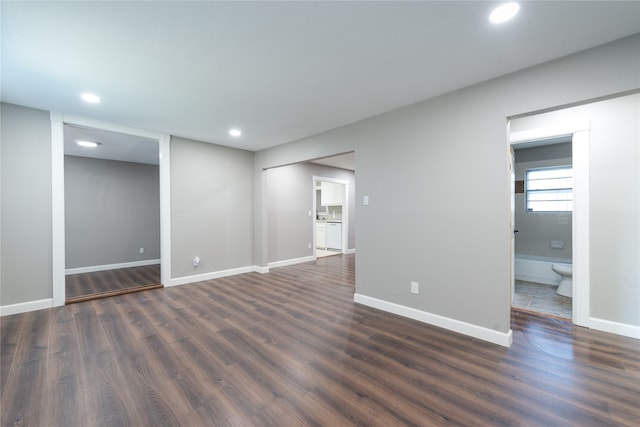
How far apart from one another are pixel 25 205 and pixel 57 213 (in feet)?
0.96

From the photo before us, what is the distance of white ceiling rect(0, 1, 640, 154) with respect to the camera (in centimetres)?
161

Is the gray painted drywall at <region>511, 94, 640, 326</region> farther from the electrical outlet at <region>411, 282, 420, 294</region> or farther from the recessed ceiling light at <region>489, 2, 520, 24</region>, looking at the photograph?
the recessed ceiling light at <region>489, 2, 520, 24</region>

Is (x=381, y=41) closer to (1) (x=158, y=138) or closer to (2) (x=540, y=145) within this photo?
(1) (x=158, y=138)

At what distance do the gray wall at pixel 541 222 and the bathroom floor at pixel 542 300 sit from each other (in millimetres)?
800

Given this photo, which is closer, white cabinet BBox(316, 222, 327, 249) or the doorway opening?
the doorway opening

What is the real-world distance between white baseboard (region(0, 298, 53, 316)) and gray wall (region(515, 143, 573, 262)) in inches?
293

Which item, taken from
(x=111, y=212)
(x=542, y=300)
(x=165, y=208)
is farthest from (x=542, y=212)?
(x=111, y=212)

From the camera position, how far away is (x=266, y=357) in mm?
2162

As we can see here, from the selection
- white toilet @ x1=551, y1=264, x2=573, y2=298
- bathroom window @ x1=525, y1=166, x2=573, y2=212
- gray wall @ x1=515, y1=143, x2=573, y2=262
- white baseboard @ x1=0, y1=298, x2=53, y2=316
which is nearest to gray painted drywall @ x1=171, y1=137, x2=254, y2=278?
white baseboard @ x1=0, y1=298, x2=53, y2=316

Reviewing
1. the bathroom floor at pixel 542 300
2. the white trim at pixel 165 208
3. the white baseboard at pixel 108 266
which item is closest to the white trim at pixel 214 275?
the white trim at pixel 165 208

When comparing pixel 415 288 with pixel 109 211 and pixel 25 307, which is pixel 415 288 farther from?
pixel 109 211

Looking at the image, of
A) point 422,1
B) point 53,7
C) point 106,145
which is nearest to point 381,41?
point 422,1

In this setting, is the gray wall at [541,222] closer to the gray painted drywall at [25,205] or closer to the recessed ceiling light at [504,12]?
the recessed ceiling light at [504,12]

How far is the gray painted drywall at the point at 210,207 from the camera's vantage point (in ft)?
14.4
